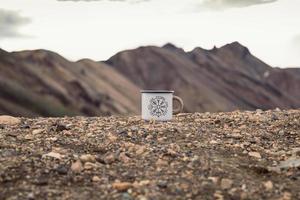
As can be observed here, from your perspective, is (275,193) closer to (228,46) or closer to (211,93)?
(211,93)

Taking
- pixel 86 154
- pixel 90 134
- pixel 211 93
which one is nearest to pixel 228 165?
pixel 86 154

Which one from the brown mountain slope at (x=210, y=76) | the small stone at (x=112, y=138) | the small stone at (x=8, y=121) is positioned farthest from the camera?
the brown mountain slope at (x=210, y=76)

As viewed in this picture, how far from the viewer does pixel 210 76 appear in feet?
242

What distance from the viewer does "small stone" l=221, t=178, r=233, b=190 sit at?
845 centimetres

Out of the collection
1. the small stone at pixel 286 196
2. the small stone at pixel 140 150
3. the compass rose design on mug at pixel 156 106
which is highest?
the compass rose design on mug at pixel 156 106

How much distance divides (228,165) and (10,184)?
126 inches

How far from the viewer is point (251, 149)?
1062cm

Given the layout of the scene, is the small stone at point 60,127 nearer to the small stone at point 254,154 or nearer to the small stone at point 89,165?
the small stone at point 89,165

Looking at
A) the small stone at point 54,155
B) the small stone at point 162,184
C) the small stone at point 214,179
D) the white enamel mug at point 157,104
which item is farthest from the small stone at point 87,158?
the white enamel mug at point 157,104

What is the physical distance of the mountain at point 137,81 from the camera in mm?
64188

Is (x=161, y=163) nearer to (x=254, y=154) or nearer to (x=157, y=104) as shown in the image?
(x=254, y=154)

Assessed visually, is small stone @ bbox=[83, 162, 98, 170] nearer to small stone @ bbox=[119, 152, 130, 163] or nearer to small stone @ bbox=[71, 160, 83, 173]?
small stone @ bbox=[71, 160, 83, 173]

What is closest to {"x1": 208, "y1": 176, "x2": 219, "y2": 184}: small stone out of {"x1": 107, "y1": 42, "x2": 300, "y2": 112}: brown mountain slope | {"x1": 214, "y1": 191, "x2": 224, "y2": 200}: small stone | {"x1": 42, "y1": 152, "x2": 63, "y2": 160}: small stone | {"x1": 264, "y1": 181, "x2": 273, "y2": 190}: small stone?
{"x1": 214, "y1": 191, "x2": 224, "y2": 200}: small stone

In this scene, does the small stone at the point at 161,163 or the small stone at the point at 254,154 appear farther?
the small stone at the point at 254,154
